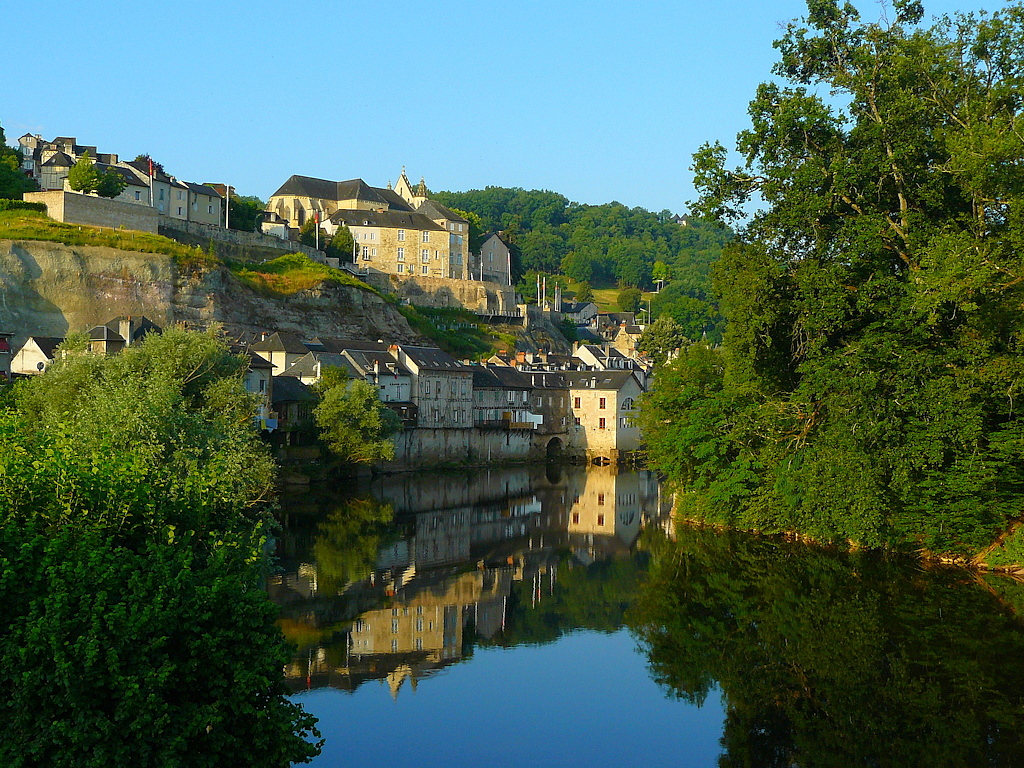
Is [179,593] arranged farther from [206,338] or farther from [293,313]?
[293,313]

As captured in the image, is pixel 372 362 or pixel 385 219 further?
pixel 385 219

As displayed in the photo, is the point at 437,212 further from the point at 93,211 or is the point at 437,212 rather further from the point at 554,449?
the point at 93,211

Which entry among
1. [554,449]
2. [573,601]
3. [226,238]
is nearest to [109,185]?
[226,238]

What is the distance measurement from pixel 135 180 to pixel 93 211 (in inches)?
273

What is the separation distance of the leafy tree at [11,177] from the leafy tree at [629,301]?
85.9 m

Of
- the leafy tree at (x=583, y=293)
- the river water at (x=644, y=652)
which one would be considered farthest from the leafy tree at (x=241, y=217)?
the leafy tree at (x=583, y=293)

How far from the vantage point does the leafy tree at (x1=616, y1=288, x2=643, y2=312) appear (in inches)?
5743

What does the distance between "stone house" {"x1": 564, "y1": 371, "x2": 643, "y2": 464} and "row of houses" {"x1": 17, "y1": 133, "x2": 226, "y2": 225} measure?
30970 mm

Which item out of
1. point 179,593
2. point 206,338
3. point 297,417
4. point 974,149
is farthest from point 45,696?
point 297,417

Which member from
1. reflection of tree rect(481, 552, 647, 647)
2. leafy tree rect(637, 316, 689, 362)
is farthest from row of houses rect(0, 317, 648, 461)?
leafy tree rect(637, 316, 689, 362)

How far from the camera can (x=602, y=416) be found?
6981cm

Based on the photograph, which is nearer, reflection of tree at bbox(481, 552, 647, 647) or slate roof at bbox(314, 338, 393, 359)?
reflection of tree at bbox(481, 552, 647, 647)

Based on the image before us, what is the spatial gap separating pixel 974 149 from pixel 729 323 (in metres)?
8.48

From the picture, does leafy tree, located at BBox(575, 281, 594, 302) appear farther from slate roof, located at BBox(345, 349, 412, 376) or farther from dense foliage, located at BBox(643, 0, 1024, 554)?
dense foliage, located at BBox(643, 0, 1024, 554)
